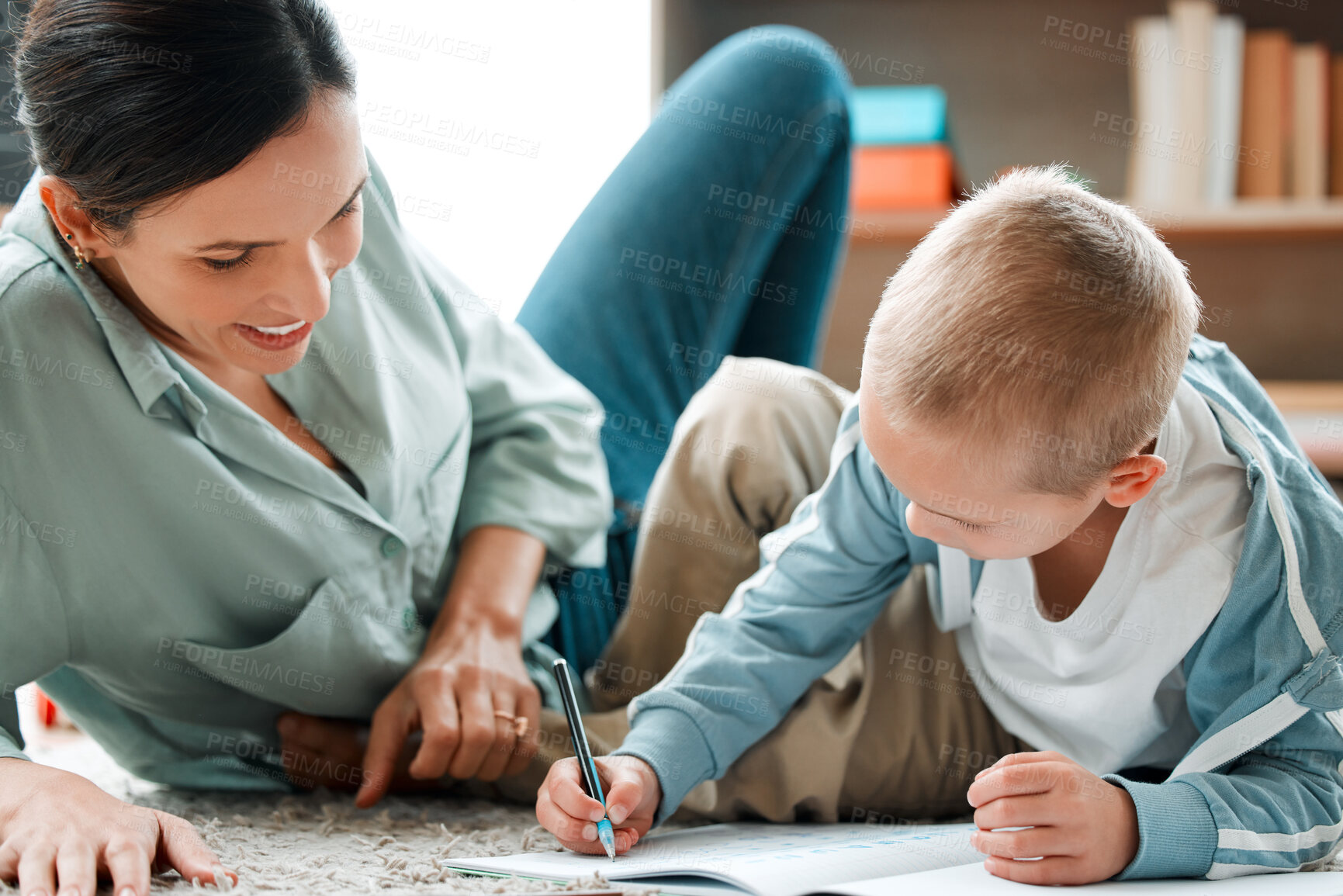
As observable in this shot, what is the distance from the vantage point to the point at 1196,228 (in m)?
1.82

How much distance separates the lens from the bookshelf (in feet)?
6.50

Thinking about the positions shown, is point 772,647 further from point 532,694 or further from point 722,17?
point 722,17

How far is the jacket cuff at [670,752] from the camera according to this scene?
0.68 m

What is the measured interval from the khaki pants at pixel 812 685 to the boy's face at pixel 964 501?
0.19m

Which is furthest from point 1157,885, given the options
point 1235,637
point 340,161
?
point 340,161

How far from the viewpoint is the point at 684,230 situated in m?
1.21

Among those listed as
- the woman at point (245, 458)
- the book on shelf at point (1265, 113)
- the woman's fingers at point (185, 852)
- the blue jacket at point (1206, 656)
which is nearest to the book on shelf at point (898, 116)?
the book on shelf at point (1265, 113)

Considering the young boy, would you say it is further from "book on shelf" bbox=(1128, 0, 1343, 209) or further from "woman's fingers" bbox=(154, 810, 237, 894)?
"book on shelf" bbox=(1128, 0, 1343, 209)

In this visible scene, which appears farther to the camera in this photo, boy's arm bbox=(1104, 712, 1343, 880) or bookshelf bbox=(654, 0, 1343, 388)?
bookshelf bbox=(654, 0, 1343, 388)

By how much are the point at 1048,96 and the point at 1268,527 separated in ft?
5.37

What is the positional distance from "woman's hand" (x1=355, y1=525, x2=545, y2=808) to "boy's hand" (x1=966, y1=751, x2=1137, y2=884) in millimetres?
361

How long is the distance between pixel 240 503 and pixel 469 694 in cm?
21

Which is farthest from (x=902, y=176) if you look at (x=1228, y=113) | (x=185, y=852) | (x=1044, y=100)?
(x=185, y=852)

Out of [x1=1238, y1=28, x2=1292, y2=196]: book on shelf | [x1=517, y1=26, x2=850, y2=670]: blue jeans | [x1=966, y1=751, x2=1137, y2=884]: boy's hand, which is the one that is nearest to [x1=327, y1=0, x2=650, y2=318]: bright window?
[x1=517, y1=26, x2=850, y2=670]: blue jeans
